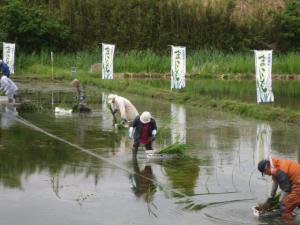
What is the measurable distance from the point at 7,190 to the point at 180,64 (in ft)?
54.1

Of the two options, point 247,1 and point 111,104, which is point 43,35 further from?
point 111,104

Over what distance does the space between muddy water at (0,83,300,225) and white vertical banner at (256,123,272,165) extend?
0.9 inches

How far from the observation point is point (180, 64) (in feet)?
88.6

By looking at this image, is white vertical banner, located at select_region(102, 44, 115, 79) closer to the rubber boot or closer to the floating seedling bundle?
the rubber boot

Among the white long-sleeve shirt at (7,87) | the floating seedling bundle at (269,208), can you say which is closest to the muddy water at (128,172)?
the floating seedling bundle at (269,208)

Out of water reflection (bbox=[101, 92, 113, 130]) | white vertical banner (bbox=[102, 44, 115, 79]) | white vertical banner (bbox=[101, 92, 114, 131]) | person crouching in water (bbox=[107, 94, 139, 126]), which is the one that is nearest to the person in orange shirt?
person crouching in water (bbox=[107, 94, 139, 126])

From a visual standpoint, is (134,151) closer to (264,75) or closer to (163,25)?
(264,75)

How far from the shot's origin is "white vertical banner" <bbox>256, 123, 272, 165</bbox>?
14.3 m

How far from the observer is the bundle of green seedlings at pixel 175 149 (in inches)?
546

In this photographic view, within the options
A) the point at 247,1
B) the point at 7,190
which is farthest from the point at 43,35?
the point at 7,190

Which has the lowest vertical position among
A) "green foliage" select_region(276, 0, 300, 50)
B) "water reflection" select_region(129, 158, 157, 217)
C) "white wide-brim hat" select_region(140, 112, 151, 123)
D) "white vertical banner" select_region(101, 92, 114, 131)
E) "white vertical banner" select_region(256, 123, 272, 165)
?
"water reflection" select_region(129, 158, 157, 217)

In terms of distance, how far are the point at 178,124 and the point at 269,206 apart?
9.08 meters

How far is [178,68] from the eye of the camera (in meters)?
26.9

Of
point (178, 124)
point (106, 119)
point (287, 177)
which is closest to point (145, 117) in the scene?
point (287, 177)
